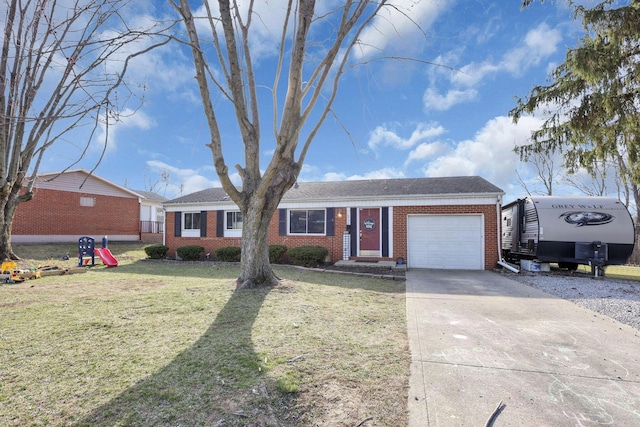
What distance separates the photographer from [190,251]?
1415 centimetres

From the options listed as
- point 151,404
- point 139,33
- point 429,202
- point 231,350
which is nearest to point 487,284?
point 429,202

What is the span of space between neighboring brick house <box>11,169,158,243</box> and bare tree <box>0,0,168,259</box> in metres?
6.33

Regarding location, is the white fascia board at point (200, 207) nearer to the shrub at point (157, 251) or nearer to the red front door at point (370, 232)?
the shrub at point (157, 251)

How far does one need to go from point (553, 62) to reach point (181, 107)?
1297cm

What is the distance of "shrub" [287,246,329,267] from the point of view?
11930 mm

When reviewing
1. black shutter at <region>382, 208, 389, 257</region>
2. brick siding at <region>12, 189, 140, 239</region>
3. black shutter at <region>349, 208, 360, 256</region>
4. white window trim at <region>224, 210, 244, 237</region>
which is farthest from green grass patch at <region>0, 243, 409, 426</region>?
brick siding at <region>12, 189, 140, 239</region>

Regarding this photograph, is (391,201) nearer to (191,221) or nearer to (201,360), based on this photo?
(191,221)

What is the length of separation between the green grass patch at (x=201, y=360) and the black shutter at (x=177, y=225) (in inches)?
374

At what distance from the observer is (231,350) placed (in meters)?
3.41

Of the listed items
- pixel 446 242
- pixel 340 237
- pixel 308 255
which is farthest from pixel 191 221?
pixel 446 242

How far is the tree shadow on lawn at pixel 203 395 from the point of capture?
2.21 metres

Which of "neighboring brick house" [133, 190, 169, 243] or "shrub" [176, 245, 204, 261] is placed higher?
"neighboring brick house" [133, 190, 169, 243]

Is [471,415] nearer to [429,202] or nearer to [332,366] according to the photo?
[332,366]

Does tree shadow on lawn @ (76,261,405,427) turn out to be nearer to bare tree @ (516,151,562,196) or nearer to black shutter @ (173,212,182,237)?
black shutter @ (173,212,182,237)
